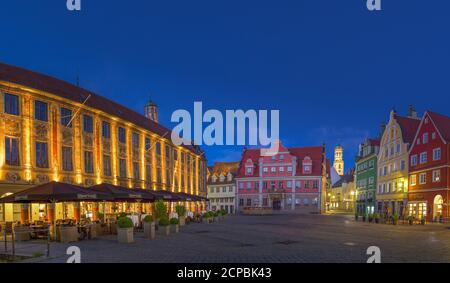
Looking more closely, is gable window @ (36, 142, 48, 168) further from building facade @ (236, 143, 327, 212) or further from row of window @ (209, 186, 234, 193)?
row of window @ (209, 186, 234, 193)

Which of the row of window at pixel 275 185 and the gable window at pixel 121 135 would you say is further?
the row of window at pixel 275 185

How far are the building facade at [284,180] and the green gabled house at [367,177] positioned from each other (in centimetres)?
744

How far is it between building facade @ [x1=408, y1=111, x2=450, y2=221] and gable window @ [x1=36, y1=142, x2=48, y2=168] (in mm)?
37647

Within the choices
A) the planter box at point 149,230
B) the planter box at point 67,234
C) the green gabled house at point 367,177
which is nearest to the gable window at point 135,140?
the planter box at point 149,230

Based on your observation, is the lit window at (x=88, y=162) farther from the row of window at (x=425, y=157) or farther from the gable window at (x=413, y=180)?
the gable window at (x=413, y=180)

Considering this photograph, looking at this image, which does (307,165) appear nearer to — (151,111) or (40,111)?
(151,111)

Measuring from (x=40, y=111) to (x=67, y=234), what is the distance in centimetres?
1310

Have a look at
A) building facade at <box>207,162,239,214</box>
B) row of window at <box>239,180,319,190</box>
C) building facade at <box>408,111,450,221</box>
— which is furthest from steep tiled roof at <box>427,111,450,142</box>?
building facade at <box>207,162,239,214</box>

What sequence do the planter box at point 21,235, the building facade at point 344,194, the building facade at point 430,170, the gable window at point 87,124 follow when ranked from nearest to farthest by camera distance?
the planter box at point 21,235, the gable window at point 87,124, the building facade at point 430,170, the building facade at point 344,194

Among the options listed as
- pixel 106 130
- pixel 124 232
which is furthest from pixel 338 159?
pixel 124 232

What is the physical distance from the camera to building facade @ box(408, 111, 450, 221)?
40.5 metres

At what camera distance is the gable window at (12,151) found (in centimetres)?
2516
